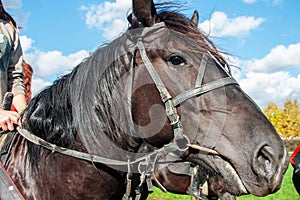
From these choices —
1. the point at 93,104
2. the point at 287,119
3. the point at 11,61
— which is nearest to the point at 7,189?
the point at 93,104

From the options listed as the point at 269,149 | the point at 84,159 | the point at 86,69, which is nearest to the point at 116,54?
the point at 86,69

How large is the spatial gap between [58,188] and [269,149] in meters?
1.49

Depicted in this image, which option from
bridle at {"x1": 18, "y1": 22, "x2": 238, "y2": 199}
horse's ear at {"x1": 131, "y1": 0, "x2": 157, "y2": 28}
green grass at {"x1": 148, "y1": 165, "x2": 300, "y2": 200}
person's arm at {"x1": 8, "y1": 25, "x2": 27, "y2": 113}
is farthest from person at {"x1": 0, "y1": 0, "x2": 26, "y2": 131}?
green grass at {"x1": 148, "y1": 165, "x2": 300, "y2": 200}

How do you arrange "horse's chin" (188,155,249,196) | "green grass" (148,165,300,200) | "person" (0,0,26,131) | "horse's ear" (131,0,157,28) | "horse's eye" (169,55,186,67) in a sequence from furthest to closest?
"green grass" (148,165,300,200)
"person" (0,0,26,131)
"horse's ear" (131,0,157,28)
"horse's eye" (169,55,186,67)
"horse's chin" (188,155,249,196)

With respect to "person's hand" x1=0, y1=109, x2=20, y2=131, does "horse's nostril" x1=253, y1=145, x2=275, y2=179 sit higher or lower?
lower

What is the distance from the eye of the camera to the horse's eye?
8.31 ft

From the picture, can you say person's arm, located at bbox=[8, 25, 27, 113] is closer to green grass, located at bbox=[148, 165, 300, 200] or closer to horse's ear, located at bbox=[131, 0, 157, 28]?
horse's ear, located at bbox=[131, 0, 157, 28]

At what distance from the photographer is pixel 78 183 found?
263 cm

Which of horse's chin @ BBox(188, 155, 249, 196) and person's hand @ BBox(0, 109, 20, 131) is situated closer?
horse's chin @ BBox(188, 155, 249, 196)

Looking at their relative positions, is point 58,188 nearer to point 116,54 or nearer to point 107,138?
point 107,138

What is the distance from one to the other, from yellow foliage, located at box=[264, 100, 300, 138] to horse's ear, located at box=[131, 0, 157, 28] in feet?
191

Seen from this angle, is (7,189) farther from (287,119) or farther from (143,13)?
(287,119)

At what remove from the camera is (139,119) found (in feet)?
8.41

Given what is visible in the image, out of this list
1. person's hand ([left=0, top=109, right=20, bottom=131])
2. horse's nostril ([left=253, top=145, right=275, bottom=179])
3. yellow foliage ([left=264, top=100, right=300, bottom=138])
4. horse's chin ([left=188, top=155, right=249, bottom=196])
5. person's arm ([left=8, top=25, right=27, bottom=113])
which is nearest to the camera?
horse's nostril ([left=253, top=145, right=275, bottom=179])
